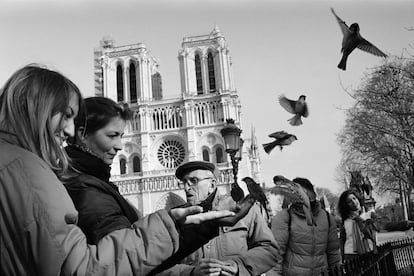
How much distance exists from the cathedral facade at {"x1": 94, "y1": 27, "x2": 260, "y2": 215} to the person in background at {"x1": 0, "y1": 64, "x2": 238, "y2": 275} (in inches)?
1303

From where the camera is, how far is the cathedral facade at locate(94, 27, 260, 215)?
116 ft

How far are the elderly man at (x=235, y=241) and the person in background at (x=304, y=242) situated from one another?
104 cm

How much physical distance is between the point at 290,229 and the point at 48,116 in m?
3.02

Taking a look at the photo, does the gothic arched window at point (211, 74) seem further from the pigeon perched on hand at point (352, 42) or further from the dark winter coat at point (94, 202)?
the dark winter coat at point (94, 202)

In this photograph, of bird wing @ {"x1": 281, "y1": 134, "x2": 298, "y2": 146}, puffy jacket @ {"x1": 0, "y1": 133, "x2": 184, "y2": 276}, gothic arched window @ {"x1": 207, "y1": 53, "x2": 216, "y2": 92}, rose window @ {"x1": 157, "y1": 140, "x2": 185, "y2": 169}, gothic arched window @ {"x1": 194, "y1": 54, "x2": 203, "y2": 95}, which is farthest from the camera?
gothic arched window @ {"x1": 194, "y1": 54, "x2": 203, "y2": 95}

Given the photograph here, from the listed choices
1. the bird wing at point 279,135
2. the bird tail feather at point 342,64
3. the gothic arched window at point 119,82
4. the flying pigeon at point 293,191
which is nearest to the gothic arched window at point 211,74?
the gothic arched window at point 119,82

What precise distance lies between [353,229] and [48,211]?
170 inches

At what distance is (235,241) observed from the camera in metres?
2.66

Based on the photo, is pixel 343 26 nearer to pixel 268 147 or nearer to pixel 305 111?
pixel 305 111

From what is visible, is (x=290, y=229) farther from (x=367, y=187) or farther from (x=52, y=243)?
(x=367, y=187)

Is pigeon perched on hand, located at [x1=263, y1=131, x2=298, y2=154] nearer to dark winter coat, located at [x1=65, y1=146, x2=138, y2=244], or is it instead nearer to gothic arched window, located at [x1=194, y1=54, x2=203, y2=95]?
dark winter coat, located at [x1=65, y1=146, x2=138, y2=244]

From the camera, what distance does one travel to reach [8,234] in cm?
95

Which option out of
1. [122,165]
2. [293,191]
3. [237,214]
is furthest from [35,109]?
[122,165]

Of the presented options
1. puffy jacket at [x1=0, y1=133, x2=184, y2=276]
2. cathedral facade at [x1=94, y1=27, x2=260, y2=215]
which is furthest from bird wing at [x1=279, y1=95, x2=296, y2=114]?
cathedral facade at [x1=94, y1=27, x2=260, y2=215]
